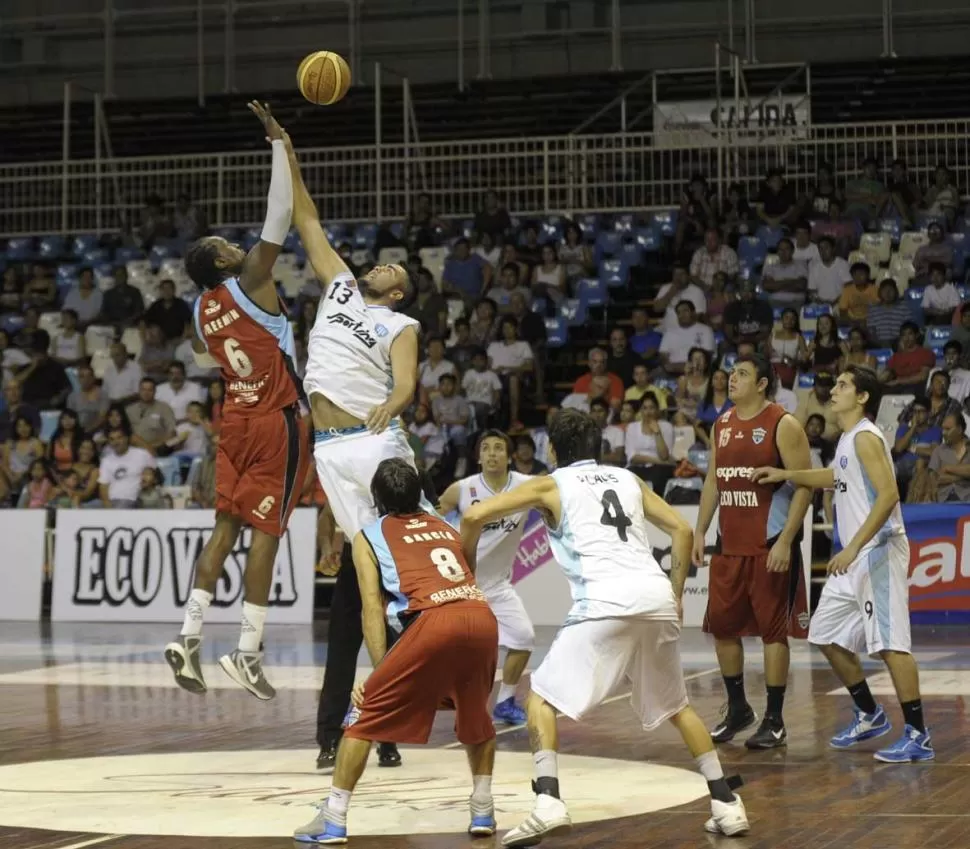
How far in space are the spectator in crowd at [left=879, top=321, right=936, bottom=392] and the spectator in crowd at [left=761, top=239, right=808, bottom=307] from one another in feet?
7.65

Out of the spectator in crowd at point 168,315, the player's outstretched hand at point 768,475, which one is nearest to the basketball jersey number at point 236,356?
the player's outstretched hand at point 768,475

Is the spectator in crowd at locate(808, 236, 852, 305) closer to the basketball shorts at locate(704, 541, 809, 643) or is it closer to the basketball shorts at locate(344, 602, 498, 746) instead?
the basketball shorts at locate(704, 541, 809, 643)

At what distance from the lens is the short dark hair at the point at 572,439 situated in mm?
7320

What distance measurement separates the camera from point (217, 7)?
95.7 feet

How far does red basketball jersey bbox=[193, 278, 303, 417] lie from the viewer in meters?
9.24

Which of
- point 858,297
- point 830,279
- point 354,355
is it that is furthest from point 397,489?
point 830,279

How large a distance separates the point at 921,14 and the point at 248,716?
18946 mm

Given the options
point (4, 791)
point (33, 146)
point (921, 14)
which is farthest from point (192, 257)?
point (33, 146)

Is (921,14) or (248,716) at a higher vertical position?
(921,14)

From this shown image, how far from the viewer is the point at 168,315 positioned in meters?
24.1

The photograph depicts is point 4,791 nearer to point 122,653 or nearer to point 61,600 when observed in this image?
point 122,653

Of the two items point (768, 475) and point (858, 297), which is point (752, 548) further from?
point (858, 297)

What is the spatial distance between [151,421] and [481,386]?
400 centimetres

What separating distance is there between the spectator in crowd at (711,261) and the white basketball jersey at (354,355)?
13.9m
